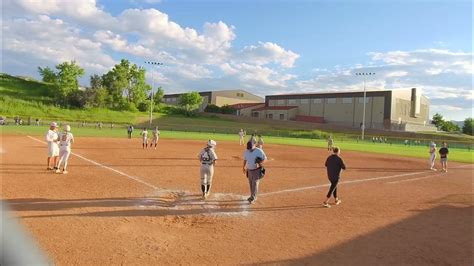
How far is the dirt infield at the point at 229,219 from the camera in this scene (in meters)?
7.81

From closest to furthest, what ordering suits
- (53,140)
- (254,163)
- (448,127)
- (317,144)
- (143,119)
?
1. (254,163)
2. (53,140)
3. (317,144)
4. (143,119)
5. (448,127)

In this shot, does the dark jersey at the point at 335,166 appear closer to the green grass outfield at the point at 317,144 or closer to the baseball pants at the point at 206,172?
the baseball pants at the point at 206,172

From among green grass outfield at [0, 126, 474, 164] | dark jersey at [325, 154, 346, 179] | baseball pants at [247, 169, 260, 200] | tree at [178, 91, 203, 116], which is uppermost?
tree at [178, 91, 203, 116]

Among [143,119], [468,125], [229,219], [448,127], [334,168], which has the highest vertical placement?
[468,125]

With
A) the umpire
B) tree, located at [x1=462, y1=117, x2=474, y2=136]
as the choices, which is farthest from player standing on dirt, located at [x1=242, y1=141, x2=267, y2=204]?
tree, located at [x1=462, y1=117, x2=474, y2=136]

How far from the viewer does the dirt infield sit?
7.81 metres

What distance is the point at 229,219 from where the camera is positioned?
410 inches

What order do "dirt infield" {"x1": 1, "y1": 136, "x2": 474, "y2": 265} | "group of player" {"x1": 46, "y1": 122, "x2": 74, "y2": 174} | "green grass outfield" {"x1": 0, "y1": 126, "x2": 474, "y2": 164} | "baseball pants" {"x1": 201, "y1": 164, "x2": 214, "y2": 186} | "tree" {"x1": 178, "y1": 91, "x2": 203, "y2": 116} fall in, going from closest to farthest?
"dirt infield" {"x1": 1, "y1": 136, "x2": 474, "y2": 265}, "baseball pants" {"x1": 201, "y1": 164, "x2": 214, "y2": 186}, "group of player" {"x1": 46, "y1": 122, "x2": 74, "y2": 174}, "green grass outfield" {"x1": 0, "y1": 126, "x2": 474, "y2": 164}, "tree" {"x1": 178, "y1": 91, "x2": 203, "y2": 116}

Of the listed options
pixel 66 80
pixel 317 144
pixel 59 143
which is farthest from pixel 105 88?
pixel 59 143

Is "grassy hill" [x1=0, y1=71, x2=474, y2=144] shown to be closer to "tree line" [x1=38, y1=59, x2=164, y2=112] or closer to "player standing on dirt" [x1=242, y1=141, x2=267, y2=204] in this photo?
"tree line" [x1=38, y1=59, x2=164, y2=112]

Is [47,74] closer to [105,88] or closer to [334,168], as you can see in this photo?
[105,88]

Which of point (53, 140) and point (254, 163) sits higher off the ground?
point (53, 140)

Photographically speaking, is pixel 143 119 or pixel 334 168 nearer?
pixel 334 168

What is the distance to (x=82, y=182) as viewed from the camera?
14383 millimetres
